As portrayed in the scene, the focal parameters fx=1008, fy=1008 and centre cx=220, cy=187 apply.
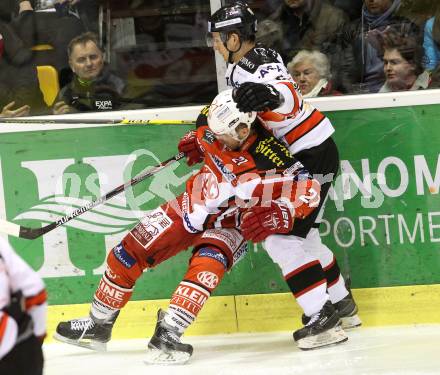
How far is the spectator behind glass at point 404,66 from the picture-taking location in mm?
4211

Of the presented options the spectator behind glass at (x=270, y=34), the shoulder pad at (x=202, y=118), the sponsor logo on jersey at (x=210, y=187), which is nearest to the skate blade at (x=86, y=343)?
the sponsor logo on jersey at (x=210, y=187)

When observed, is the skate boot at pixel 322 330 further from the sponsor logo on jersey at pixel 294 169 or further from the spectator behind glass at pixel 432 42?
the spectator behind glass at pixel 432 42

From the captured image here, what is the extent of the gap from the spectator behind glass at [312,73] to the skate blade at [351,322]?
0.94 meters

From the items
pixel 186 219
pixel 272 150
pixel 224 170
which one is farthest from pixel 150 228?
pixel 272 150

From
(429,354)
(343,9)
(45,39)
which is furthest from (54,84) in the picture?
(429,354)

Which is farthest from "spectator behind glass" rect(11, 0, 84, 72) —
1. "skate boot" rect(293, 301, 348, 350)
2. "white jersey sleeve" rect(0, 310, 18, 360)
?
"white jersey sleeve" rect(0, 310, 18, 360)

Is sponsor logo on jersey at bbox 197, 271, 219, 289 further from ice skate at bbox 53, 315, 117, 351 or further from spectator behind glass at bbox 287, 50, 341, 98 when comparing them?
spectator behind glass at bbox 287, 50, 341, 98

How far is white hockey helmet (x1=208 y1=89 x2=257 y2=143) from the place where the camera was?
3.74m

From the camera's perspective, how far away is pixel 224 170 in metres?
3.90

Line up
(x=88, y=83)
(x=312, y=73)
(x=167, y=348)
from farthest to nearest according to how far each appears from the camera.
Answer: (x=88, y=83), (x=312, y=73), (x=167, y=348)

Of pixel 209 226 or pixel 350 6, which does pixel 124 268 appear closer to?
pixel 209 226

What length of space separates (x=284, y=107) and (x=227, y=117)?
9.9 inches

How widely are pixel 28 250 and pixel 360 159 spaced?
149 centimetres

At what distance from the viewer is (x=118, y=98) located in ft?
14.3
